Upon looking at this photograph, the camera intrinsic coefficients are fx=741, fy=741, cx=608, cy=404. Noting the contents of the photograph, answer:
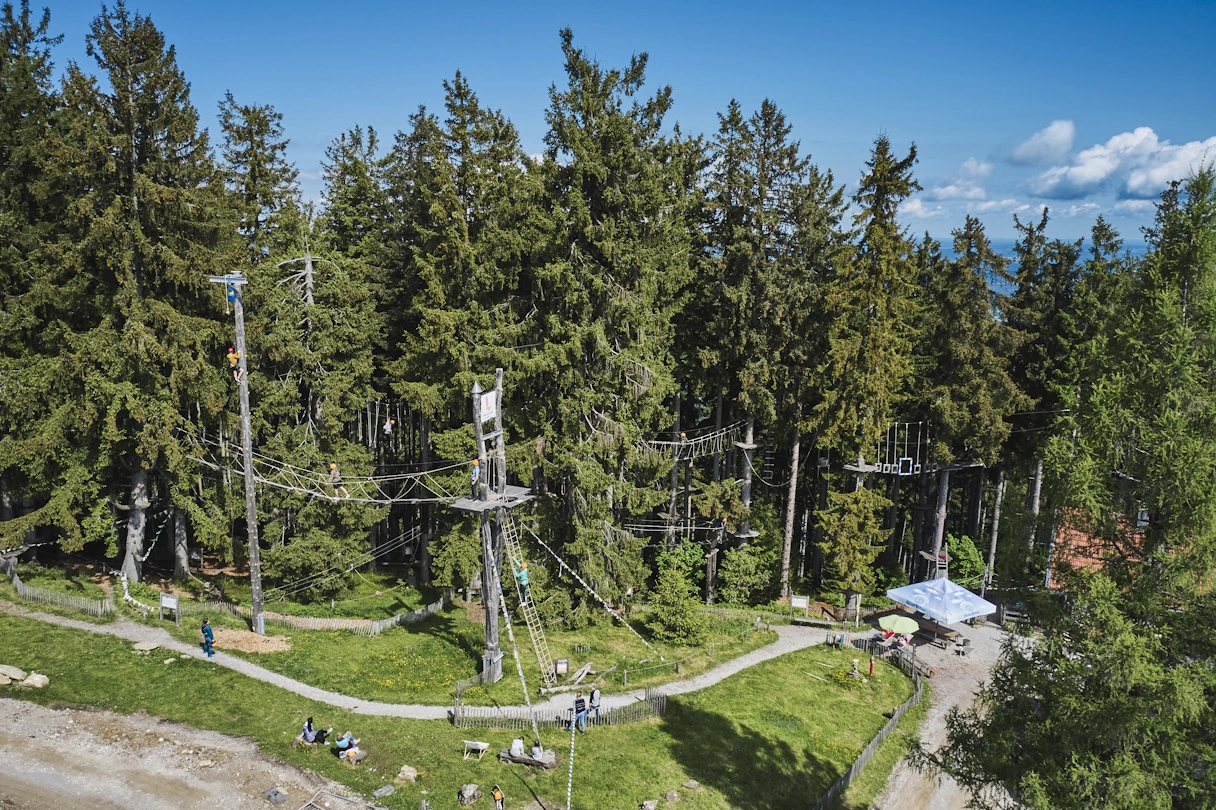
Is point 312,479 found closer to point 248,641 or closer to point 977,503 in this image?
point 248,641

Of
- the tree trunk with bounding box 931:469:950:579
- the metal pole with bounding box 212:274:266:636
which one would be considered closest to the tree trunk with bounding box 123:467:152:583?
the metal pole with bounding box 212:274:266:636

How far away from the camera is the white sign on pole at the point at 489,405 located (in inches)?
872

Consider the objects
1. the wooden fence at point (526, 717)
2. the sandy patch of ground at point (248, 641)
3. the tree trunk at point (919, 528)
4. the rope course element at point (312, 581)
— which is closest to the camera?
the wooden fence at point (526, 717)

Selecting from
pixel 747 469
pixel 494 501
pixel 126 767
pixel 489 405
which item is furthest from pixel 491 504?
pixel 747 469

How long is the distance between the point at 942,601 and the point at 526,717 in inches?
724

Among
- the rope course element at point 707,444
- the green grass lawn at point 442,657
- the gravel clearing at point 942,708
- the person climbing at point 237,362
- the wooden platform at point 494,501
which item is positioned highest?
the person climbing at point 237,362

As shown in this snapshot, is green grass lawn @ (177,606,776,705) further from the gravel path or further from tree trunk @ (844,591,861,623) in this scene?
tree trunk @ (844,591,861,623)

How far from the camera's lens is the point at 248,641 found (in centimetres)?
2483

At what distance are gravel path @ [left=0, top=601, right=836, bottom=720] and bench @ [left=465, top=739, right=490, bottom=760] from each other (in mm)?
2043

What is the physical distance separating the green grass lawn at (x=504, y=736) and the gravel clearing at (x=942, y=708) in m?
0.87

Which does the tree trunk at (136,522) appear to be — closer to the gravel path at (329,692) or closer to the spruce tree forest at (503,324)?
the spruce tree forest at (503,324)

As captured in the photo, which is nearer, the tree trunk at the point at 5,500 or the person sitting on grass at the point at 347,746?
the person sitting on grass at the point at 347,746

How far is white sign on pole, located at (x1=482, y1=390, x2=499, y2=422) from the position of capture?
72.6 ft

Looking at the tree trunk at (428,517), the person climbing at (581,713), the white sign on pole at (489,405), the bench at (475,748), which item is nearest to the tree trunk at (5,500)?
the tree trunk at (428,517)
